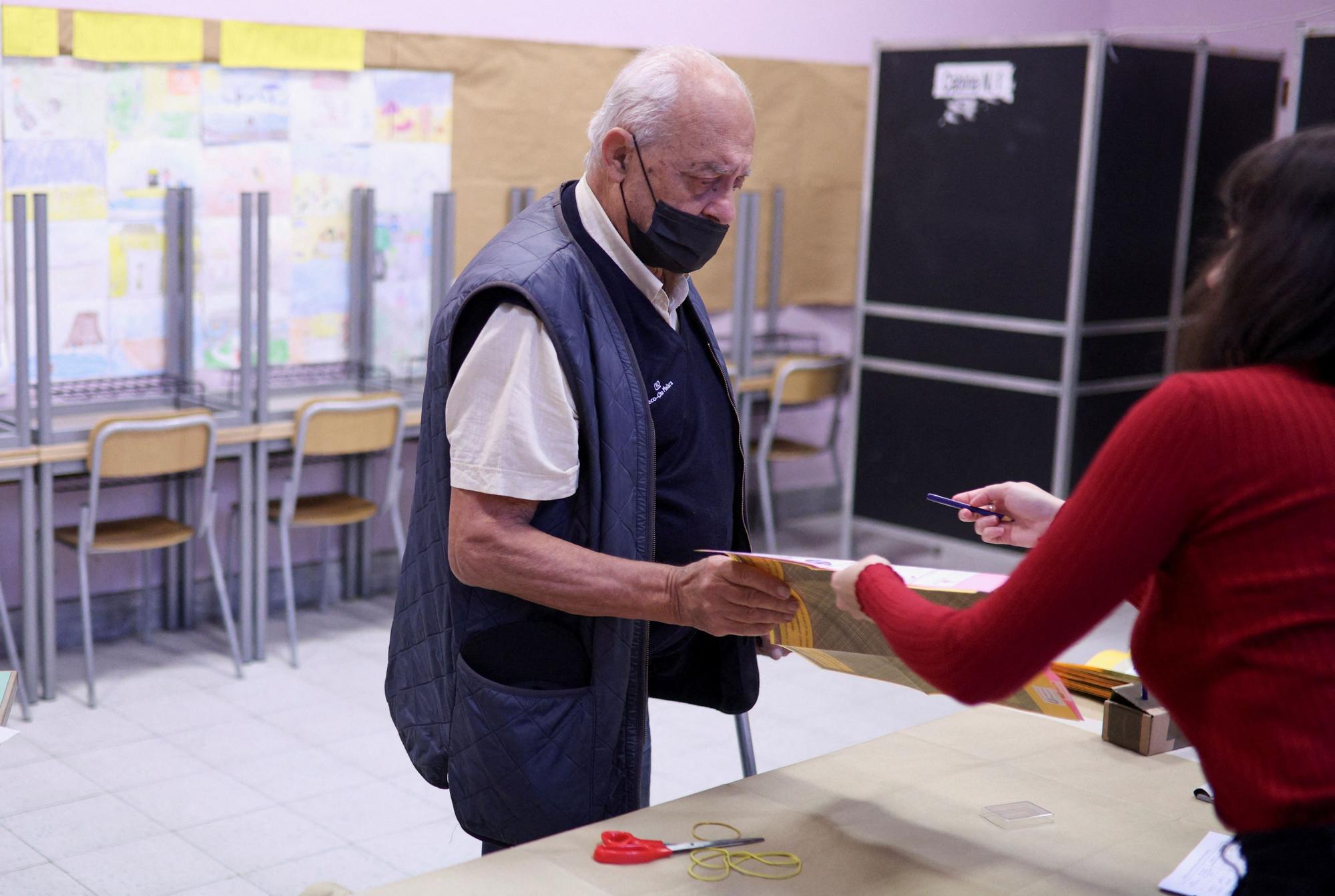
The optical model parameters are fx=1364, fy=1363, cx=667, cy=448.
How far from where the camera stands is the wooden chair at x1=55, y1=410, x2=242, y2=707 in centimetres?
396

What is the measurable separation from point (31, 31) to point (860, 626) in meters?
3.66

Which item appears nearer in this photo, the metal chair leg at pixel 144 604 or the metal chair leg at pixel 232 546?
the metal chair leg at pixel 144 604

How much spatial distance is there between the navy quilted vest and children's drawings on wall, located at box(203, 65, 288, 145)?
317cm

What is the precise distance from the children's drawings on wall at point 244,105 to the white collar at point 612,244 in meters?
3.16

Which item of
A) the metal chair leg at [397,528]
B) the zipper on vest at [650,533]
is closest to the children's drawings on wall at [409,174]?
the metal chair leg at [397,528]

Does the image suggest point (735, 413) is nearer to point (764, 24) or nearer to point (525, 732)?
point (525, 732)

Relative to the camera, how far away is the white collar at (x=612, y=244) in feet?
5.66

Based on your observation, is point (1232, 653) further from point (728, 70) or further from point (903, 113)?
point (903, 113)

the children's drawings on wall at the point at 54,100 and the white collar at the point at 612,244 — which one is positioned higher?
the children's drawings on wall at the point at 54,100

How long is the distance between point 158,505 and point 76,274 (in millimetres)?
837

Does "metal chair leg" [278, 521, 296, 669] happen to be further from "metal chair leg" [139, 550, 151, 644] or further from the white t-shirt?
the white t-shirt

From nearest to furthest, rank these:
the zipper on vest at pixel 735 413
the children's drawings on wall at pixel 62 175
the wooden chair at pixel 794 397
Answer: the zipper on vest at pixel 735 413
the children's drawings on wall at pixel 62 175
the wooden chair at pixel 794 397

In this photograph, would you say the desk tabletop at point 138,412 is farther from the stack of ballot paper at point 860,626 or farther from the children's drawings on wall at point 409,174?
the stack of ballot paper at point 860,626

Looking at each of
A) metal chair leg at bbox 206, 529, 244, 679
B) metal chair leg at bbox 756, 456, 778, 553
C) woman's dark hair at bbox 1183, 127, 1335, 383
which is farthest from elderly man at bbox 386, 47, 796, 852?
metal chair leg at bbox 756, 456, 778, 553
